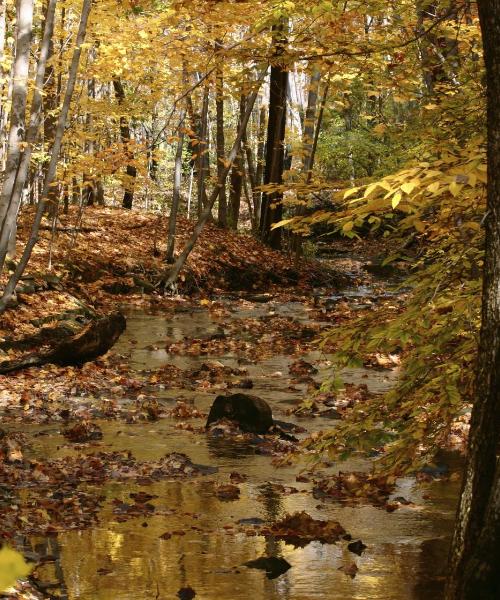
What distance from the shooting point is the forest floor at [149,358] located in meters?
5.80

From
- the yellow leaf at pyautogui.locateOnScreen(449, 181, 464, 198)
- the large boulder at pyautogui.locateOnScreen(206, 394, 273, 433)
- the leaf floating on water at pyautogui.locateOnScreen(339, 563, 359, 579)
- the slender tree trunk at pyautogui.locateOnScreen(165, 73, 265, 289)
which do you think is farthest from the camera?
the slender tree trunk at pyautogui.locateOnScreen(165, 73, 265, 289)

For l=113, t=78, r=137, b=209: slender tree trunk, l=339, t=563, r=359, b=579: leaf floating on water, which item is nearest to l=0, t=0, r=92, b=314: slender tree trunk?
l=339, t=563, r=359, b=579: leaf floating on water

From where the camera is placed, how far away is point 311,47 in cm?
556

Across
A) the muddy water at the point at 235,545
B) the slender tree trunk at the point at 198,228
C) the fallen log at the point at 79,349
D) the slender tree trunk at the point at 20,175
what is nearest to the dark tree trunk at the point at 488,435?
the muddy water at the point at 235,545

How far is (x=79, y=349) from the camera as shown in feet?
32.2

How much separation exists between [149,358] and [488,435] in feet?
27.8

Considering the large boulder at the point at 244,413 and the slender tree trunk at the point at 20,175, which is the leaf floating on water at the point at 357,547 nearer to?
the large boulder at the point at 244,413

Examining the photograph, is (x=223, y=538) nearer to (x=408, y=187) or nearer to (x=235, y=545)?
(x=235, y=545)

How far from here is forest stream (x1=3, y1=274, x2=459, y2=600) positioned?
4.30 m

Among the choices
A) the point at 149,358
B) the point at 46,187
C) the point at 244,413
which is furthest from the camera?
the point at 149,358

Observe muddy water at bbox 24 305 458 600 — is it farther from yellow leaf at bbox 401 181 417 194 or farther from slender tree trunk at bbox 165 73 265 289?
slender tree trunk at bbox 165 73 265 289

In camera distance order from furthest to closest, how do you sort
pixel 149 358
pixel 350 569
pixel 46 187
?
pixel 149 358 → pixel 46 187 → pixel 350 569

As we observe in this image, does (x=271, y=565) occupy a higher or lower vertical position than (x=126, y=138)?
lower

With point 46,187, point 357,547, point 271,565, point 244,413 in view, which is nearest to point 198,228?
point 46,187
